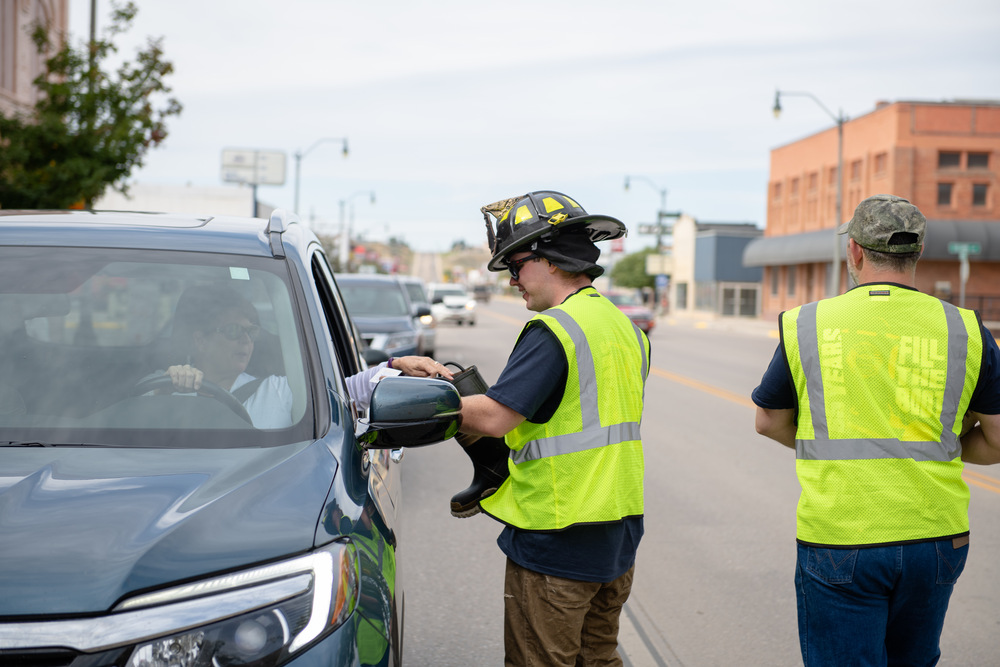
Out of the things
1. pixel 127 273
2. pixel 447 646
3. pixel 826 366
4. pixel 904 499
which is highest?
pixel 127 273

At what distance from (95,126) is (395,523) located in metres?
17.3

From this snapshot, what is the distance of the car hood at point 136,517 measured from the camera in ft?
6.66

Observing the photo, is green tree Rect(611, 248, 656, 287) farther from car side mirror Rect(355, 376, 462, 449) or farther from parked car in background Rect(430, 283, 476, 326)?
car side mirror Rect(355, 376, 462, 449)

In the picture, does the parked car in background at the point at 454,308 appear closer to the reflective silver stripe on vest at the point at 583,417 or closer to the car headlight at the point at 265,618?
the reflective silver stripe on vest at the point at 583,417

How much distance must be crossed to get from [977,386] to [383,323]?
12600 mm

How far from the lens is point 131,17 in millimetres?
18016

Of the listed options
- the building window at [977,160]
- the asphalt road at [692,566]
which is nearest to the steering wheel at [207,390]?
the asphalt road at [692,566]

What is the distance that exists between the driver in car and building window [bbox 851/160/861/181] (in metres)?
49.5

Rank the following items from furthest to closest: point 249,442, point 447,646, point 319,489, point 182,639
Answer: point 447,646
point 249,442
point 319,489
point 182,639

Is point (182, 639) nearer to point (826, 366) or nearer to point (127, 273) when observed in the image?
point (127, 273)

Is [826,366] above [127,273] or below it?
below

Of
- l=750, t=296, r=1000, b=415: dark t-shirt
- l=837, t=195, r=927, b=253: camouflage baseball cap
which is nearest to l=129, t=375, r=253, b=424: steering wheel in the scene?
l=750, t=296, r=1000, b=415: dark t-shirt

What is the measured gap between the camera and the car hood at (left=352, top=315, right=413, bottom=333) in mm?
14930

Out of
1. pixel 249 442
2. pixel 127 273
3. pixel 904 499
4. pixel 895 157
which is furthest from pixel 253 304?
pixel 895 157
